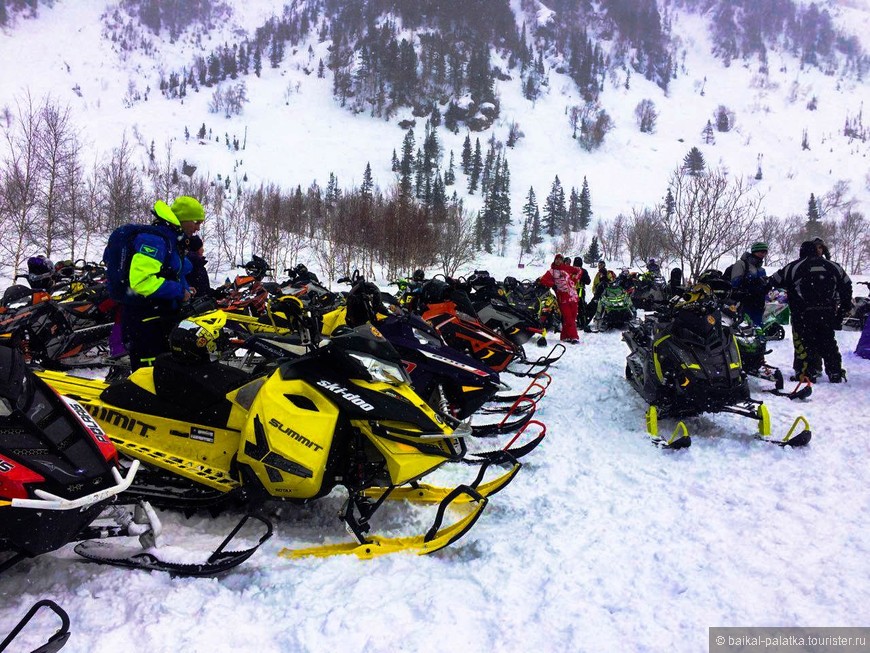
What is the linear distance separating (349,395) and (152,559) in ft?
3.48

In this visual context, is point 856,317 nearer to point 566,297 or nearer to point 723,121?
point 566,297

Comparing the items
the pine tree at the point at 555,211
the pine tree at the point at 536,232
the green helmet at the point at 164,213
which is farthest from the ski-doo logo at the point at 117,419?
the pine tree at the point at 555,211

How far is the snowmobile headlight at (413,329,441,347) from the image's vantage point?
3.59 metres

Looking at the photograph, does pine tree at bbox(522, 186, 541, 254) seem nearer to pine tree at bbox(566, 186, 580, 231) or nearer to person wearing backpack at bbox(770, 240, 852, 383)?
pine tree at bbox(566, 186, 580, 231)

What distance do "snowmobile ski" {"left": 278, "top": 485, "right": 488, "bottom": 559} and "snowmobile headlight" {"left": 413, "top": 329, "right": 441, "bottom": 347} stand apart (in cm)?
133

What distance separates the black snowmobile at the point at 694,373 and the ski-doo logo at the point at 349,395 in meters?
2.72

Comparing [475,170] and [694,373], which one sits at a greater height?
[694,373]

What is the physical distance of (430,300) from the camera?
18.0ft

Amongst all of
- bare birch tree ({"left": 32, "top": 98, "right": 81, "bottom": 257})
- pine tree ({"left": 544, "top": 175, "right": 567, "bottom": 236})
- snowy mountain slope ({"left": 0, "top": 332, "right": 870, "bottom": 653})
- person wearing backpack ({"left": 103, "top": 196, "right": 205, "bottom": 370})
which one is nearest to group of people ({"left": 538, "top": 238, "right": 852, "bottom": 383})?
snowy mountain slope ({"left": 0, "top": 332, "right": 870, "bottom": 653})

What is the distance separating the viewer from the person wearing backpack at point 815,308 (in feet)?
19.9

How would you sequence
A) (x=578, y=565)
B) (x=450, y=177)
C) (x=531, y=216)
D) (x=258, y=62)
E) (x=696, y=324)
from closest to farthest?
(x=578, y=565) < (x=696, y=324) < (x=531, y=216) < (x=450, y=177) < (x=258, y=62)

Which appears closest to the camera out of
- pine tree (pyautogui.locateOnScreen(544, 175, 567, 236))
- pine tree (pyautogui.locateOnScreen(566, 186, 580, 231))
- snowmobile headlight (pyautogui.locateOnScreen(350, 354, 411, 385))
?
snowmobile headlight (pyautogui.locateOnScreen(350, 354, 411, 385))

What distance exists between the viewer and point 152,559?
2113 millimetres

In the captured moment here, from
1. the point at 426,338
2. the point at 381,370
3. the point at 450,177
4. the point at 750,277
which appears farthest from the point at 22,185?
the point at 450,177
